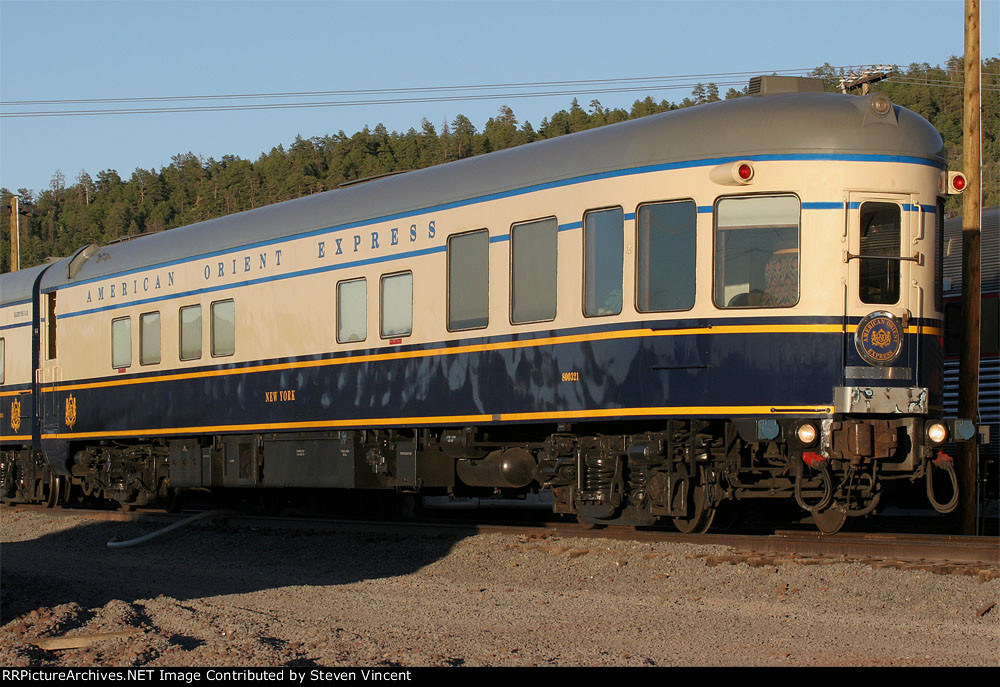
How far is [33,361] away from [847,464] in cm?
1484

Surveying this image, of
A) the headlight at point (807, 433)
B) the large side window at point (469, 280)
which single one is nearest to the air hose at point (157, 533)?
the large side window at point (469, 280)

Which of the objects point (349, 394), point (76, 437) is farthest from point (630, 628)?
point (76, 437)

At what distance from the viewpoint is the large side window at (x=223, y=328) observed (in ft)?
54.0

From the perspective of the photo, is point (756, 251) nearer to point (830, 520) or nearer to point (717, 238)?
point (717, 238)

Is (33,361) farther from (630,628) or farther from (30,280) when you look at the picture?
(630,628)

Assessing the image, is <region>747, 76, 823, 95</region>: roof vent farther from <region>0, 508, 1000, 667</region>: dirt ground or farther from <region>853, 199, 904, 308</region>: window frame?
<region>0, 508, 1000, 667</region>: dirt ground

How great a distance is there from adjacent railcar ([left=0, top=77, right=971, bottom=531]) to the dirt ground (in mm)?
990

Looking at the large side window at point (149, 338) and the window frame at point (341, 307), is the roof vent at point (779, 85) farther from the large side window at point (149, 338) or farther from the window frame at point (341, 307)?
the large side window at point (149, 338)

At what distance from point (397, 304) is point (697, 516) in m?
4.27

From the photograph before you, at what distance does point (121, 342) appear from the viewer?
1862cm

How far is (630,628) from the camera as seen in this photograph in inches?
320

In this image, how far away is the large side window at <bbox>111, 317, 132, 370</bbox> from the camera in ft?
60.4

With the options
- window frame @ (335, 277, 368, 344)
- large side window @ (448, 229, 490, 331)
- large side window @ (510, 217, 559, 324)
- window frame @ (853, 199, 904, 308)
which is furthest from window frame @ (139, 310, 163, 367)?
window frame @ (853, 199, 904, 308)
